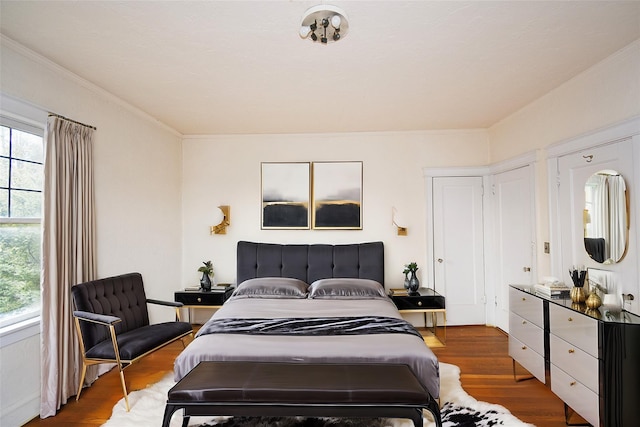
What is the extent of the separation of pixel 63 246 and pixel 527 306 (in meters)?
4.12

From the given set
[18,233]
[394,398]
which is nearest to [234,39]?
[18,233]

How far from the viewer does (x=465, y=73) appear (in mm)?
2977

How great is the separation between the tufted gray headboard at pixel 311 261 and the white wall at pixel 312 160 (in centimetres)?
23

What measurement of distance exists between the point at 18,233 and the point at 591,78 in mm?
4977

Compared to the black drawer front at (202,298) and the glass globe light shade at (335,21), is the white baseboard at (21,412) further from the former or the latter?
the glass globe light shade at (335,21)

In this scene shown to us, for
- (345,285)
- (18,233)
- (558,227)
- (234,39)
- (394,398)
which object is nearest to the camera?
(394,398)

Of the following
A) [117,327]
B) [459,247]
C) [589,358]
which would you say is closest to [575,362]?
[589,358]

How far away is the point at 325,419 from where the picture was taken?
2.49 m

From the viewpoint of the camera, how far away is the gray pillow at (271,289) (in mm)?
4020

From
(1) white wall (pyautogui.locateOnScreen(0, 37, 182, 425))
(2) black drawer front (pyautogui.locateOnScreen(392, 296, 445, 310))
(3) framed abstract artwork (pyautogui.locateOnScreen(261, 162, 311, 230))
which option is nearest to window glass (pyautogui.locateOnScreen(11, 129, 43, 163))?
(1) white wall (pyautogui.locateOnScreen(0, 37, 182, 425))

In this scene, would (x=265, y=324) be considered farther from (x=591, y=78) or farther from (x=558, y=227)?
(x=591, y=78)

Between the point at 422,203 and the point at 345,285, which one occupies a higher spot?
the point at 422,203

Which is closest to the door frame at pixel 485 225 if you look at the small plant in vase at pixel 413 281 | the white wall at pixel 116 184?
the small plant in vase at pixel 413 281

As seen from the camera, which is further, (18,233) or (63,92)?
(63,92)
